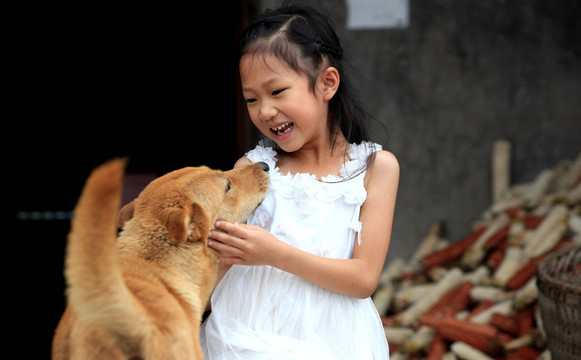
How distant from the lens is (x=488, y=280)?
14.3ft

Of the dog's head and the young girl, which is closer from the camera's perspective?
the dog's head

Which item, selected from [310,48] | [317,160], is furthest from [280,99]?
[317,160]

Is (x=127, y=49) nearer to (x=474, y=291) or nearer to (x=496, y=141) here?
(x=496, y=141)

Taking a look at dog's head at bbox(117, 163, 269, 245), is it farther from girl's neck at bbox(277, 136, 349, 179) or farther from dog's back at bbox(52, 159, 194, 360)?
dog's back at bbox(52, 159, 194, 360)

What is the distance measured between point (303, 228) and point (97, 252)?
1.01 m

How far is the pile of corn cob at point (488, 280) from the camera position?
383 cm

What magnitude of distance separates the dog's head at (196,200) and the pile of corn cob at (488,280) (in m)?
2.07

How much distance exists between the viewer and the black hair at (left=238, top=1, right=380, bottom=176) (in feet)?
7.75

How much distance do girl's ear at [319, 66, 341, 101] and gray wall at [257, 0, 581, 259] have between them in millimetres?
2500

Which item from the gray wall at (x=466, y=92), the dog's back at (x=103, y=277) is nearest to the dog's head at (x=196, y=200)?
the dog's back at (x=103, y=277)

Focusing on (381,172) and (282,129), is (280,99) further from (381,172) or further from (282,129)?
(381,172)

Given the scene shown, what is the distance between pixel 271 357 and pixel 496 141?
3.56 metres

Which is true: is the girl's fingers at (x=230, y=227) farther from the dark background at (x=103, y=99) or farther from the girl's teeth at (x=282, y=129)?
the dark background at (x=103, y=99)

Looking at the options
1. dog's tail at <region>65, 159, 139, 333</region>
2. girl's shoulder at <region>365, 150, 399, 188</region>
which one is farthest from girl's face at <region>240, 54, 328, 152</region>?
dog's tail at <region>65, 159, 139, 333</region>
